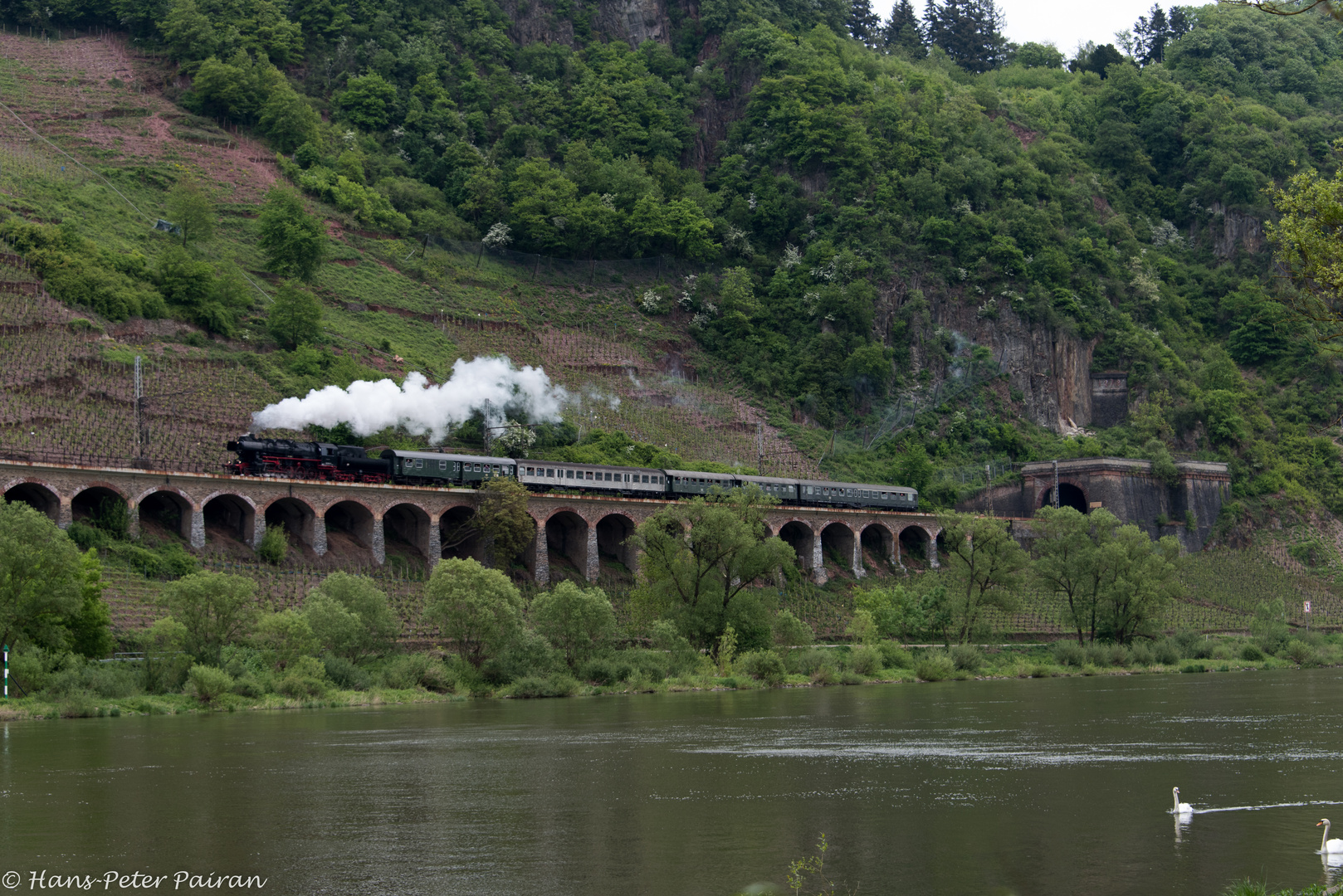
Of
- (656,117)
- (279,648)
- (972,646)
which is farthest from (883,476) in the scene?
(279,648)

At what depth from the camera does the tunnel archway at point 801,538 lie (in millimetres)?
80188

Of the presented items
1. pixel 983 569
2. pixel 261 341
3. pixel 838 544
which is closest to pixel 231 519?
pixel 261 341

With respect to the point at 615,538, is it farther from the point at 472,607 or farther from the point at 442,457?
the point at 472,607

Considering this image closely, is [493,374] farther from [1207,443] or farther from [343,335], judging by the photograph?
[1207,443]

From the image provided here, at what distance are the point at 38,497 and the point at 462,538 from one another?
2005 centimetres

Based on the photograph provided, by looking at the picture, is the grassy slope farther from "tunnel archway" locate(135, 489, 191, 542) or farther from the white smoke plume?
the white smoke plume

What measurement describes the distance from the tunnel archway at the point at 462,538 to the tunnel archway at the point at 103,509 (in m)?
15.5

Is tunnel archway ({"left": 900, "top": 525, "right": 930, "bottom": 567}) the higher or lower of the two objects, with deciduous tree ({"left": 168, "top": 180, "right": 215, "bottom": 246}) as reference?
lower

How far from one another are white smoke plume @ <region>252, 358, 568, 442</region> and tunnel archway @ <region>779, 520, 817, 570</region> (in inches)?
657

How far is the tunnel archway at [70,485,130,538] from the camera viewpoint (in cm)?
5494

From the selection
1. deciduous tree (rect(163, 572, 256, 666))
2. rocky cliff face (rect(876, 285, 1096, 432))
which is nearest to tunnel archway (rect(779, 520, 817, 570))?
rocky cliff face (rect(876, 285, 1096, 432))

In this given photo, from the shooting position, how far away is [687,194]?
384ft

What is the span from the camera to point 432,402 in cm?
7706

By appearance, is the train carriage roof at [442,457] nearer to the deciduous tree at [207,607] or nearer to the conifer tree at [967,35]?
the deciduous tree at [207,607]
